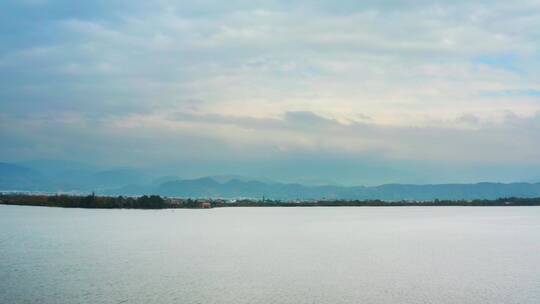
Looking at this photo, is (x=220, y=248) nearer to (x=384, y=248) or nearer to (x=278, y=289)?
(x=384, y=248)

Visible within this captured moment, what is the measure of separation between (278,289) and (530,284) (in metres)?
14.4

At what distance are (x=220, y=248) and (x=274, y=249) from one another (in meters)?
4.92

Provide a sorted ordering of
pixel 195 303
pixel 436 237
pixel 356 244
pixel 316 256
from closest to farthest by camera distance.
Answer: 1. pixel 195 303
2. pixel 316 256
3. pixel 356 244
4. pixel 436 237

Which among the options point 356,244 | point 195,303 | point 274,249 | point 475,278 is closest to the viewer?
point 195,303

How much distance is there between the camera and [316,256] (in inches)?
1752

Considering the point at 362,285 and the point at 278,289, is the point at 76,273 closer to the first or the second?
the point at 278,289

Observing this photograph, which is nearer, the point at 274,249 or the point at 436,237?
the point at 274,249

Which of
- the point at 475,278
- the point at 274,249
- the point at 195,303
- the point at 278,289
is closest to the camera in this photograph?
the point at 195,303

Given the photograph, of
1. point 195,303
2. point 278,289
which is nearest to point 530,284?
point 278,289

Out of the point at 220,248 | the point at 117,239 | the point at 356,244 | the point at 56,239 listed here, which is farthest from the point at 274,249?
the point at 56,239

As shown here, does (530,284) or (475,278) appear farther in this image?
(475,278)

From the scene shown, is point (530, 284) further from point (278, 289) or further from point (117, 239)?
point (117, 239)

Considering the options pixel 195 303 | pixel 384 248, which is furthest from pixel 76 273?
pixel 384 248

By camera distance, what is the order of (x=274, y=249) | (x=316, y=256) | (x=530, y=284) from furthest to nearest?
(x=274, y=249)
(x=316, y=256)
(x=530, y=284)
